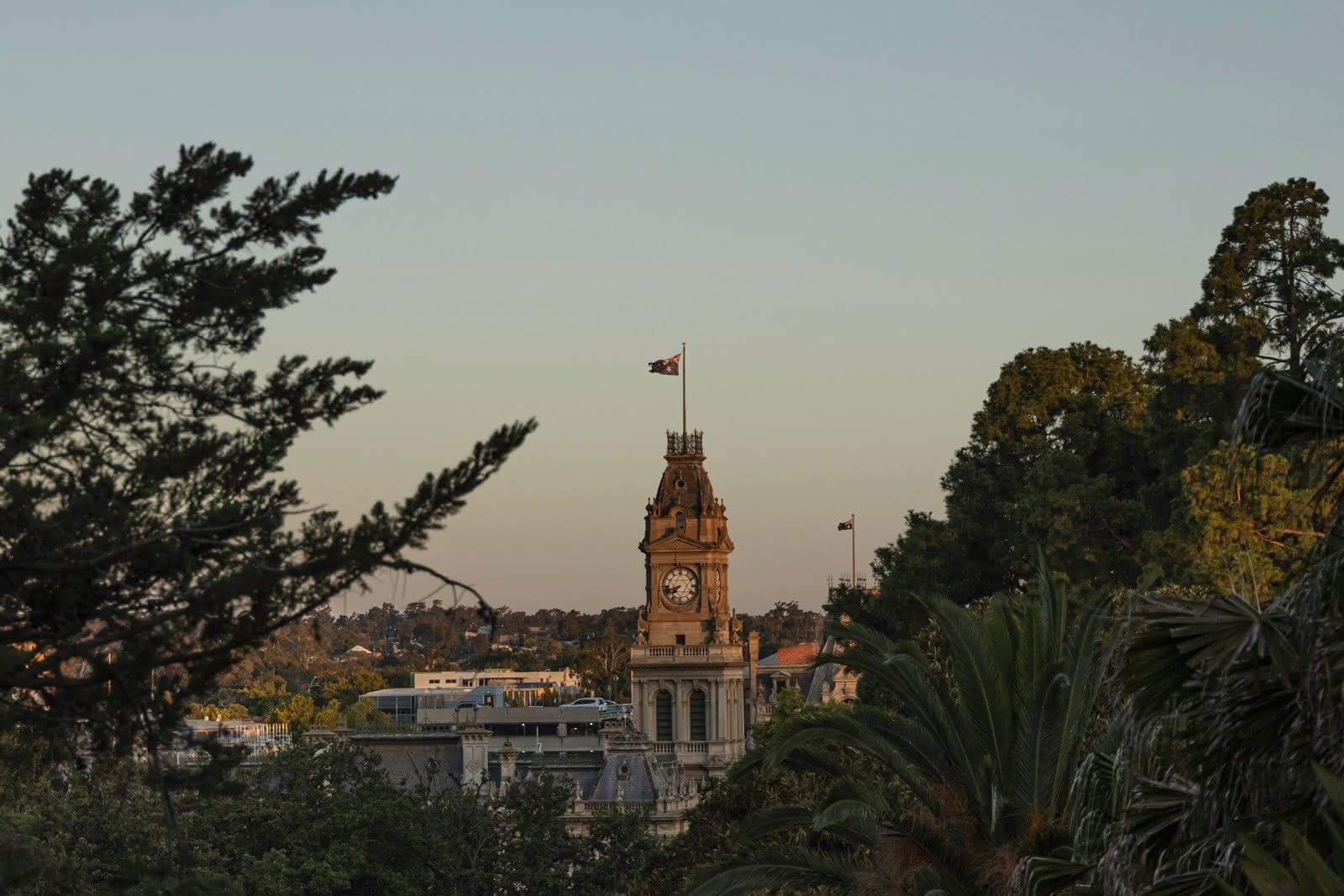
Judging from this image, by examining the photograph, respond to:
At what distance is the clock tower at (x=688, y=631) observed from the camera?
364 ft

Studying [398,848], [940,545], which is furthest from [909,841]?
[398,848]

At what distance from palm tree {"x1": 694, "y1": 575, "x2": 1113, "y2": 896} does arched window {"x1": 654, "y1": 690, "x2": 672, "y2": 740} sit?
89.3 m

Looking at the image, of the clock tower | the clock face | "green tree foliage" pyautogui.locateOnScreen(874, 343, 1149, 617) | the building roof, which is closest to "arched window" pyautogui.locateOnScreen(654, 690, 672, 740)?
the clock tower

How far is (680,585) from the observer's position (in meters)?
116

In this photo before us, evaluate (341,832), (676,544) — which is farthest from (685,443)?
(341,832)

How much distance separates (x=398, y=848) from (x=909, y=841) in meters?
36.2

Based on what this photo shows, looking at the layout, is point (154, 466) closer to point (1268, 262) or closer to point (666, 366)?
point (1268, 262)

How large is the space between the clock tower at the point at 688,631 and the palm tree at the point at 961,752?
83.8 m

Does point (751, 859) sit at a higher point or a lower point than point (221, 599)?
lower

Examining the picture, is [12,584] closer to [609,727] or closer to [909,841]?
[909,841]

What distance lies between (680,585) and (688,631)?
276 centimetres

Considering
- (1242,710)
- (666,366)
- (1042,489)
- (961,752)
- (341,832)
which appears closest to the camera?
(1242,710)

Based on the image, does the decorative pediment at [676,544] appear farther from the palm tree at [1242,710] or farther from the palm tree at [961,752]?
the palm tree at [1242,710]

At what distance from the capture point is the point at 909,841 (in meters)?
21.5
